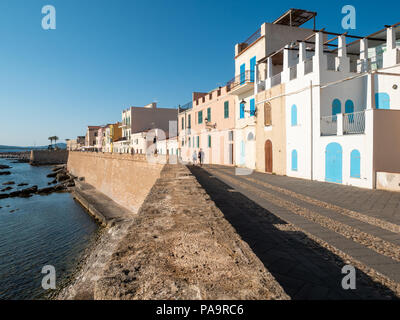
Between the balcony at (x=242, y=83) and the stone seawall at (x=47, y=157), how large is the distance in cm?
7237

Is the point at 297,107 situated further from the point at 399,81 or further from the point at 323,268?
the point at 323,268

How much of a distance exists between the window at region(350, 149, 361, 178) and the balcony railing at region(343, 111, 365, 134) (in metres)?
1.24

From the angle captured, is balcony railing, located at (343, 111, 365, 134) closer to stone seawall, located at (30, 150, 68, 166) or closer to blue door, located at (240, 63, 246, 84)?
blue door, located at (240, 63, 246, 84)

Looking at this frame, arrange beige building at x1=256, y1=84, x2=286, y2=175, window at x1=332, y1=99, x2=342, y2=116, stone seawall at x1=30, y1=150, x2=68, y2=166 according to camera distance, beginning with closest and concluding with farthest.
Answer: window at x1=332, y1=99, x2=342, y2=116 < beige building at x1=256, y1=84, x2=286, y2=175 < stone seawall at x1=30, y1=150, x2=68, y2=166

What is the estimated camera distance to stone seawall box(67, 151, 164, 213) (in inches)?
673

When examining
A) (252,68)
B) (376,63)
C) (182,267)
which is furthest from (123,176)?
(182,267)

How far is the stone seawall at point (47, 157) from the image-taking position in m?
74.0

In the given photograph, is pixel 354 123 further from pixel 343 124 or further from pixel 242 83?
pixel 242 83

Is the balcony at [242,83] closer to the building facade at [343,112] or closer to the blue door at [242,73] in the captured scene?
the blue door at [242,73]

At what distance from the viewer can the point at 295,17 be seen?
16969mm

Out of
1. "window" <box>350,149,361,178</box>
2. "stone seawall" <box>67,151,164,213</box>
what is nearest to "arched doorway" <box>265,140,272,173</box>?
"window" <box>350,149,361,178</box>

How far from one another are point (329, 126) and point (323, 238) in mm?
9531

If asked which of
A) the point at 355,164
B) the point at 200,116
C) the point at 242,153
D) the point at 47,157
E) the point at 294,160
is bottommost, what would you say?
the point at 355,164


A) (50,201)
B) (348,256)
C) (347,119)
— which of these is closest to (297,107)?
(347,119)
